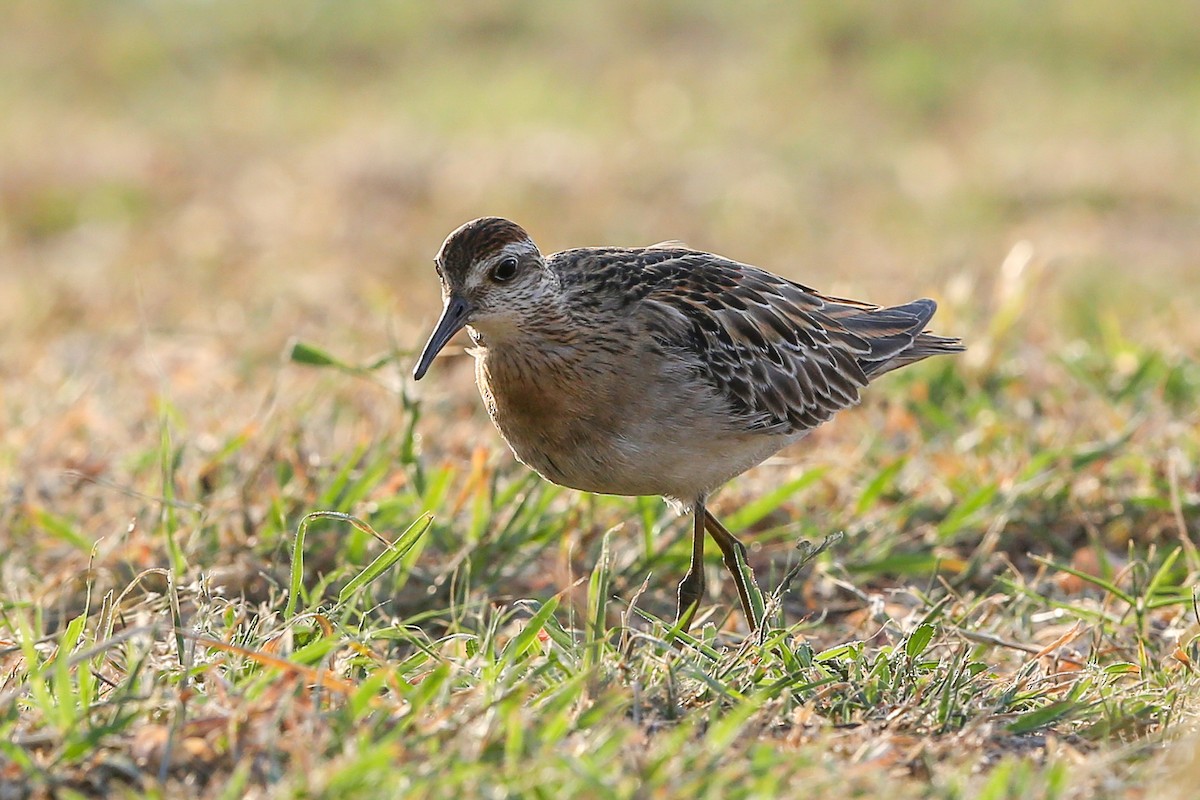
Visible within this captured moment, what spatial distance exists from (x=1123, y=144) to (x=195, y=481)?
36.4 feet

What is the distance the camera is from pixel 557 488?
5.69m

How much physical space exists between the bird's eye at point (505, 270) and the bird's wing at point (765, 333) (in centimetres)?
48

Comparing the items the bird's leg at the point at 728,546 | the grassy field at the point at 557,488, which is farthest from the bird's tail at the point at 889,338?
the bird's leg at the point at 728,546

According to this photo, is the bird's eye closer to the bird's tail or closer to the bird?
the bird

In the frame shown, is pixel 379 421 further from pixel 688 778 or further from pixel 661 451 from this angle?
pixel 688 778

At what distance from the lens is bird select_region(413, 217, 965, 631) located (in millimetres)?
4840

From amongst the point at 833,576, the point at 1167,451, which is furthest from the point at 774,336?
the point at 1167,451

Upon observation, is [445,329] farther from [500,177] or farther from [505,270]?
[500,177]

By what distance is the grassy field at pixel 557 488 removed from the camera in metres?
3.53

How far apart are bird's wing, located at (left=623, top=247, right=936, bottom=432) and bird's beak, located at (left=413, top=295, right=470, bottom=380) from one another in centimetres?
63

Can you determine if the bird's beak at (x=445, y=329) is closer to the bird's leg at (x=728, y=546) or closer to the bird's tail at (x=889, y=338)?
the bird's leg at (x=728, y=546)

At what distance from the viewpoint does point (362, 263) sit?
1032cm

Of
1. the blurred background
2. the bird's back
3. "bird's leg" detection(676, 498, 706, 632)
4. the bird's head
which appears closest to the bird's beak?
the bird's head

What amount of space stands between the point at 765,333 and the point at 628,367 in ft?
2.50
